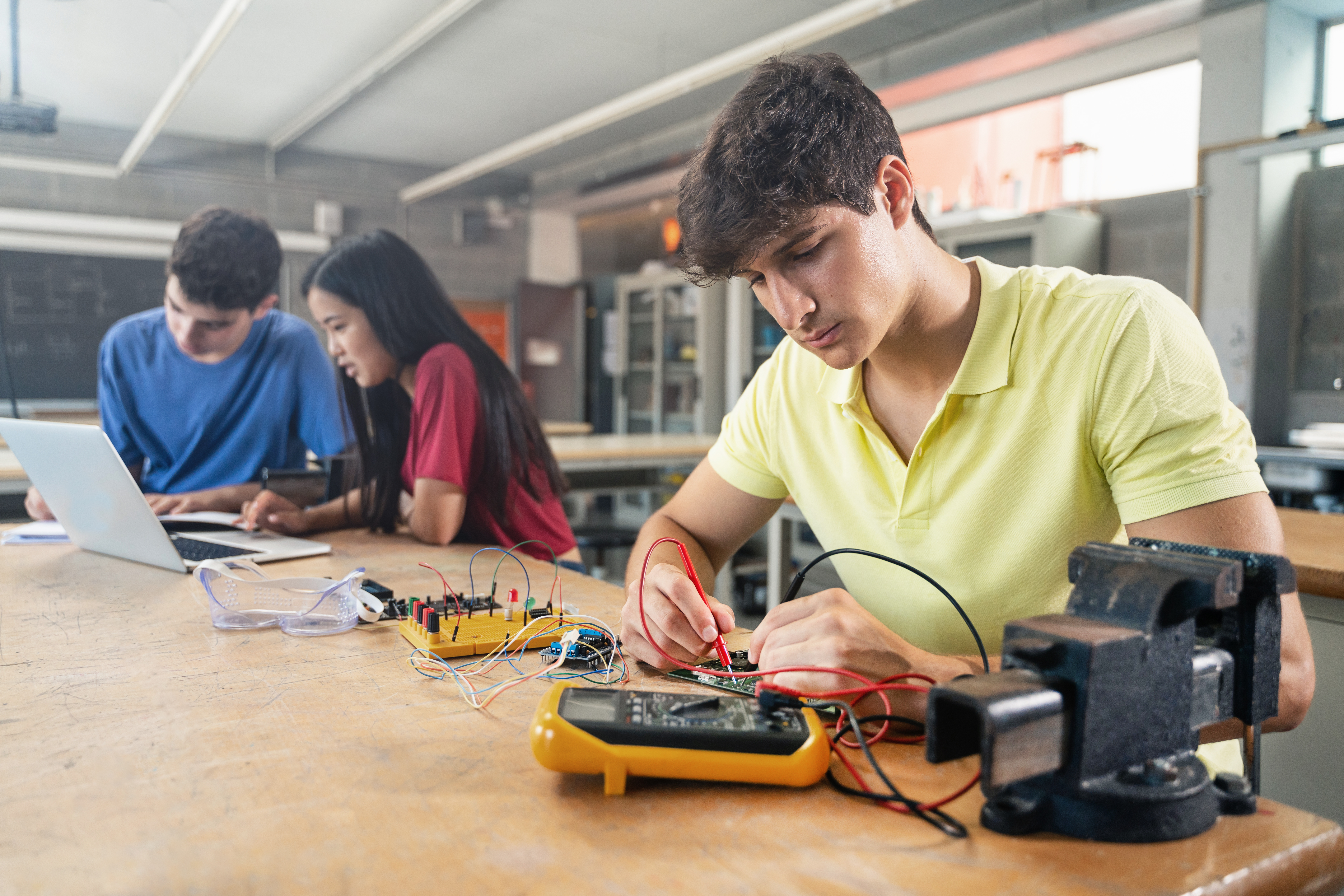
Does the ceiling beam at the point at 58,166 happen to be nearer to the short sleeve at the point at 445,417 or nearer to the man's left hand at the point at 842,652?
the short sleeve at the point at 445,417

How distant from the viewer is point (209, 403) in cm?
232

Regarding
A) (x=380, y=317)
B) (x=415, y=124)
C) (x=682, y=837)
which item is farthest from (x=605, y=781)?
(x=415, y=124)

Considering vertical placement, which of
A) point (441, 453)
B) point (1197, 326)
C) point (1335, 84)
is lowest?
point (441, 453)

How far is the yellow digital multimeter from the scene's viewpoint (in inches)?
24.5

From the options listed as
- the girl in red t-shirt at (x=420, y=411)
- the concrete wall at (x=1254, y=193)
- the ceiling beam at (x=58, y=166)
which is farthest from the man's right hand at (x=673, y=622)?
the ceiling beam at (x=58, y=166)

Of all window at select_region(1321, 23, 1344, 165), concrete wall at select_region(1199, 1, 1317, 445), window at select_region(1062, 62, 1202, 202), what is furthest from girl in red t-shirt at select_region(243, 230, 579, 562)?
window at select_region(1321, 23, 1344, 165)

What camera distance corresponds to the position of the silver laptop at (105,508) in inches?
53.4

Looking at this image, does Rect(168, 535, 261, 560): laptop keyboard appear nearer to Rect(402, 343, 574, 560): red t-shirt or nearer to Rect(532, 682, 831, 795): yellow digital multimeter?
Rect(402, 343, 574, 560): red t-shirt

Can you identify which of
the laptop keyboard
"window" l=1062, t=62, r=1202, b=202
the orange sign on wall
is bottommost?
the laptop keyboard

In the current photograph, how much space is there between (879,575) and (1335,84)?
12.3 ft

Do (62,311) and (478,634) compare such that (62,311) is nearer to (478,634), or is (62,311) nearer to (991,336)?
(478,634)

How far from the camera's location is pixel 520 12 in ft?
14.3

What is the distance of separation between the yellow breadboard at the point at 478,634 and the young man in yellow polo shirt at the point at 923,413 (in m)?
0.12

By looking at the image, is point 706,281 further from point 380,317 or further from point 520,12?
point 520,12
